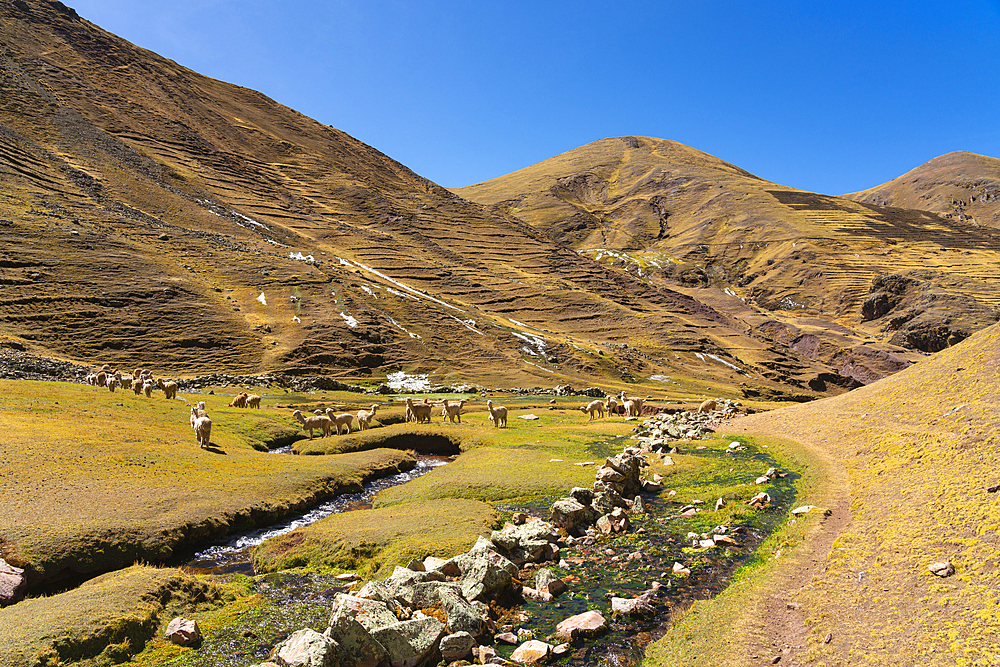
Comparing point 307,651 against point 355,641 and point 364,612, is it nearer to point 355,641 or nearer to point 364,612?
point 355,641

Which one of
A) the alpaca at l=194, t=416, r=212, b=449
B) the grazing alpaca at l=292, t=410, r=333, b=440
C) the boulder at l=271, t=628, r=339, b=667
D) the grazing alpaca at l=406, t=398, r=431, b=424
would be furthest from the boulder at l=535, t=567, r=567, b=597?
the grazing alpaca at l=406, t=398, r=431, b=424

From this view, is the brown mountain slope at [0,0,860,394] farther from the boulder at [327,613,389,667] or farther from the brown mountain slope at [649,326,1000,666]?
the boulder at [327,613,389,667]

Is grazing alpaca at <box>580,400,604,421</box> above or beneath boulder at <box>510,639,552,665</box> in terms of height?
beneath

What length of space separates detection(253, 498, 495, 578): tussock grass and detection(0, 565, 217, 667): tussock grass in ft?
12.9

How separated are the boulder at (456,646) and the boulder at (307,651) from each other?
112 inches

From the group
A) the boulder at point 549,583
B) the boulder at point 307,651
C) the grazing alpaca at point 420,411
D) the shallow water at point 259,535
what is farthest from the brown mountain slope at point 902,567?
the grazing alpaca at point 420,411

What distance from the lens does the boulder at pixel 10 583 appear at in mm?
15047

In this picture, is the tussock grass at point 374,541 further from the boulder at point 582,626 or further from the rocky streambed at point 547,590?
the boulder at point 582,626

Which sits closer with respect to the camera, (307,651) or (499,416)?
(307,651)

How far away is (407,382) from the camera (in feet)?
329

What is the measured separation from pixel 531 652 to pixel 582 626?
1775 millimetres

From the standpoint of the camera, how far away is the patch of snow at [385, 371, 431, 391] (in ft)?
313

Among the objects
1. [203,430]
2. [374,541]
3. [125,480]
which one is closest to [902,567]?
[374,541]

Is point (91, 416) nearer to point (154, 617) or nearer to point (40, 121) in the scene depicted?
point (154, 617)
